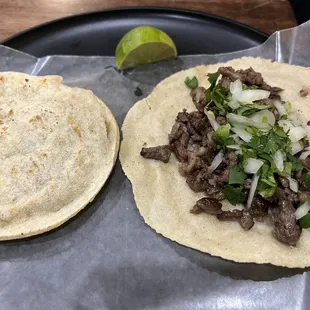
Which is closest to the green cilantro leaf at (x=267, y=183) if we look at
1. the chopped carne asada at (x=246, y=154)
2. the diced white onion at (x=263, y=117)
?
the chopped carne asada at (x=246, y=154)

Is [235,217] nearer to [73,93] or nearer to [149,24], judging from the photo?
[73,93]

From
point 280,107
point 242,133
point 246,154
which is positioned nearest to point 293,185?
point 246,154

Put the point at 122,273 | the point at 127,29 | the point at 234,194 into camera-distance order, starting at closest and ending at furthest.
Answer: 1. the point at 122,273
2. the point at 234,194
3. the point at 127,29

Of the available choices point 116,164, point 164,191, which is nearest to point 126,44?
point 116,164

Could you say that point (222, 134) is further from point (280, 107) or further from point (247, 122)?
point (280, 107)

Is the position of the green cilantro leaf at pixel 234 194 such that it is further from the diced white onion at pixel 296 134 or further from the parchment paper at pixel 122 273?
the diced white onion at pixel 296 134

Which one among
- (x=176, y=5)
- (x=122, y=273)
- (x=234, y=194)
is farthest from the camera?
(x=176, y=5)
